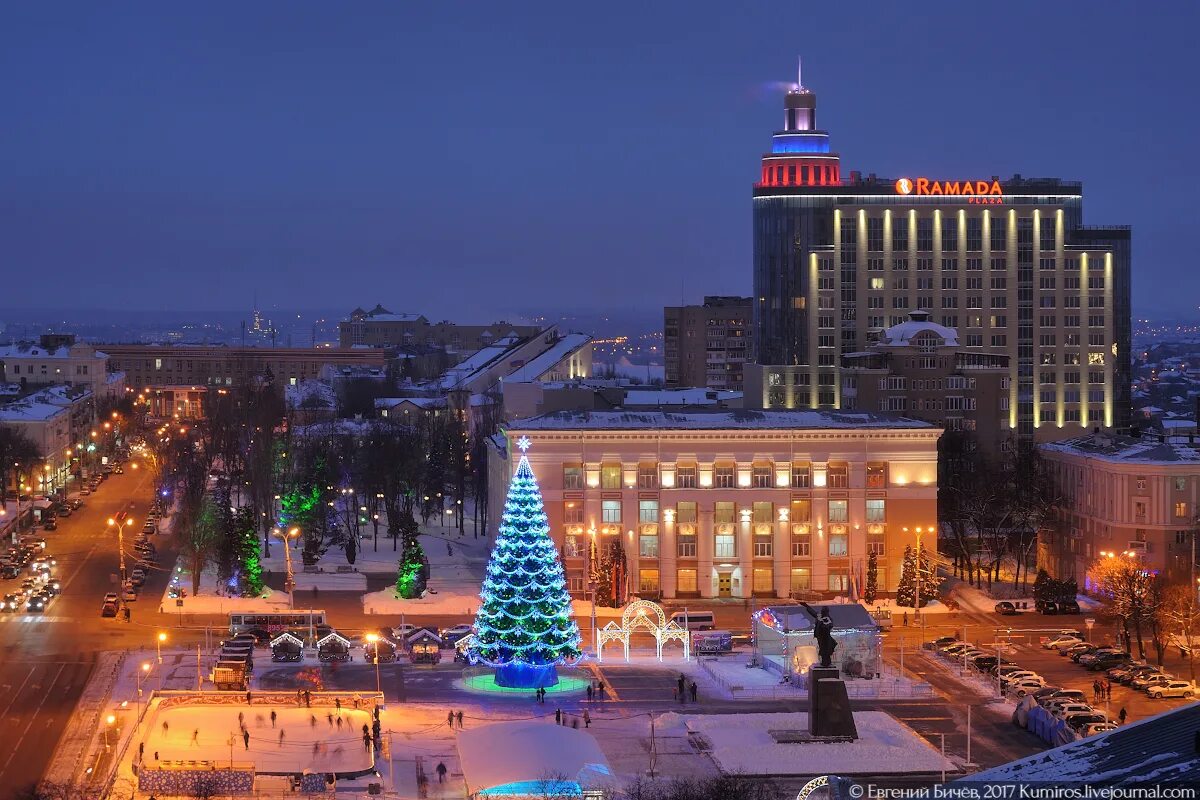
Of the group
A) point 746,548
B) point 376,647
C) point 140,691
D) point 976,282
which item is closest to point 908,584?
point 746,548

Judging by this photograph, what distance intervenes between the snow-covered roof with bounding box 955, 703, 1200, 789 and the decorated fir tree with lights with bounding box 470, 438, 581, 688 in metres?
33.1

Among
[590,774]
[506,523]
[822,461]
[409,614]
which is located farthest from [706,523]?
[590,774]

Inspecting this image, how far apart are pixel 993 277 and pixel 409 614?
198 ft

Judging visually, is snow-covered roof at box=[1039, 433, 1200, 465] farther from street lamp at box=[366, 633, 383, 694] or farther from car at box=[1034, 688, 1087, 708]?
street lamp at box=[366, 633, 383, 694]

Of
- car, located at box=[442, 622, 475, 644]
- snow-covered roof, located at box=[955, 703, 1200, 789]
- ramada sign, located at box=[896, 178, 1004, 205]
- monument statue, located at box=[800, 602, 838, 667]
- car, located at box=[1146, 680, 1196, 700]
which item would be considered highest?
ramada sign, located at box=[896, 178, 1004, 205]

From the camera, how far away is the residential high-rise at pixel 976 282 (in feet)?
410

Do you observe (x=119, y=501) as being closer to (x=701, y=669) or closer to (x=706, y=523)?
(x=706, y=523)

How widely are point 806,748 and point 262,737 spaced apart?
1531 centimetres

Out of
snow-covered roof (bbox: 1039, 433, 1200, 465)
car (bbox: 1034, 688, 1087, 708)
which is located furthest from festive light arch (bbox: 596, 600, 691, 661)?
snow-covered roof (bbox: 1039, 433, 1200, 465)

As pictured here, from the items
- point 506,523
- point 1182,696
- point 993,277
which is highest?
point 993,277

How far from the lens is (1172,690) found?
2443 inches

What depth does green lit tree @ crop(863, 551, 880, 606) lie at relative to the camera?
80.7 meters

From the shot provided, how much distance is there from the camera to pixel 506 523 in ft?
212

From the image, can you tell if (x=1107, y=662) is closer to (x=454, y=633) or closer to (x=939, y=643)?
(x=939, y=643)
